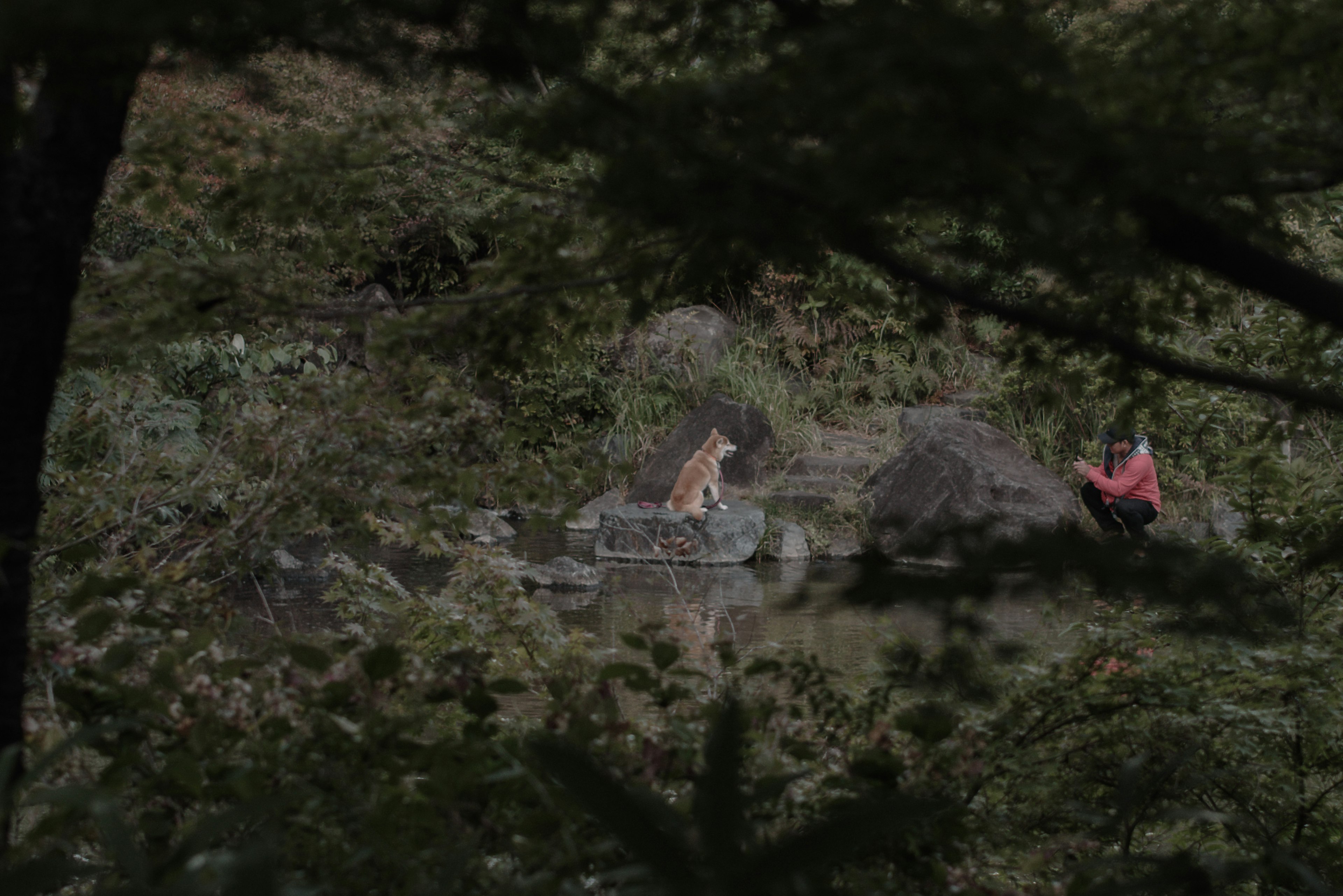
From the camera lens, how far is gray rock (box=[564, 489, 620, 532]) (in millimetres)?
11828

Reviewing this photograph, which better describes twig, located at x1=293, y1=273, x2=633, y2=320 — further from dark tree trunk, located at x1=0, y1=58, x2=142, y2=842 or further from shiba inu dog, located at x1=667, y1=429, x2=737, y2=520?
Answer: shiba inu dog, located at x1=667, y1=429, x2=737, y2=520

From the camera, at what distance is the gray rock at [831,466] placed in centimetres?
1208

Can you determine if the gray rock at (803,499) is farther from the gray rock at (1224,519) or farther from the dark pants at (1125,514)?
the gray rock at (1224,519)

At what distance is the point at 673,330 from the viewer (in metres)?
14.6

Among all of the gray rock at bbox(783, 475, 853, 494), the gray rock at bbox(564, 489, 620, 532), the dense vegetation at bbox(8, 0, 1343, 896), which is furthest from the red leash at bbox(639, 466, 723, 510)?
the dense vegetation at bbox(8, 0, 1343, 896)

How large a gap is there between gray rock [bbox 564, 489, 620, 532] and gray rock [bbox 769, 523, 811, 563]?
6.03 ft

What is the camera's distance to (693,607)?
293 inches

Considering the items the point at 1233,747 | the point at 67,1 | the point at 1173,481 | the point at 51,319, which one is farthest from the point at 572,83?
the point at 1173,481

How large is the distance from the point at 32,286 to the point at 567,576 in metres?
7.15

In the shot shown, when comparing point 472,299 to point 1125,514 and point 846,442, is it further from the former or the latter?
point 846,442

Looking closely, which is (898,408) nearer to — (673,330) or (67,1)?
(673,330)

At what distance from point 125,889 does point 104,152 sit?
118 centimetres

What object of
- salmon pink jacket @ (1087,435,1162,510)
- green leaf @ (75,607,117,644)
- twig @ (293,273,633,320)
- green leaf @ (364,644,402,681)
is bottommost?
salmon pink jacket @ (1087,435,1162,510)

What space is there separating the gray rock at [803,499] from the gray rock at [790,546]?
576 mm
